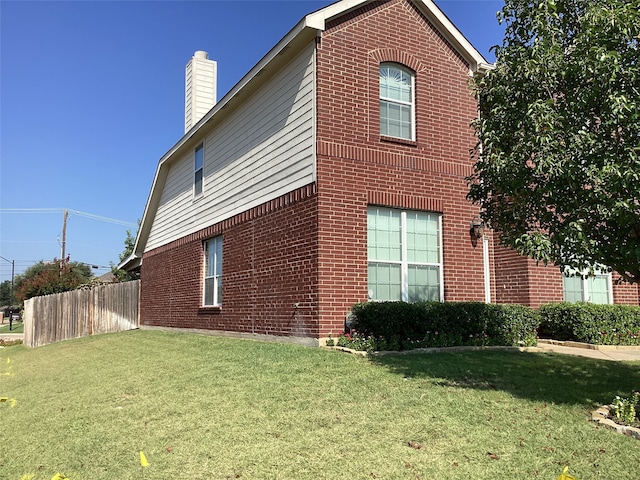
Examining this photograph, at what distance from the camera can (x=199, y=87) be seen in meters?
19.0

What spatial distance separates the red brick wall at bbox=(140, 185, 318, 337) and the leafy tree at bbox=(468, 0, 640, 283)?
4.42m

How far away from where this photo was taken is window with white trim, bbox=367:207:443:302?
10.3 m

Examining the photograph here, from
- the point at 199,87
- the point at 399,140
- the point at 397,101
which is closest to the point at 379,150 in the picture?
the point at 399,140

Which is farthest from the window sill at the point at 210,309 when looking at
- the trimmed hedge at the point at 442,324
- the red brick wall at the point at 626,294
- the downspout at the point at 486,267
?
the red brick wall at the point at 626,294

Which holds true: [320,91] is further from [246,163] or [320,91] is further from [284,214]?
[246,163]

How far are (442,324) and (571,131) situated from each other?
4.67m

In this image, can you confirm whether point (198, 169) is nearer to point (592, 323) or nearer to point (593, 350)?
point (592, 323)

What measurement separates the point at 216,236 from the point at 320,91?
606 cm

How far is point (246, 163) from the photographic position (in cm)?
1320

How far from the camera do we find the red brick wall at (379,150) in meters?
9.82

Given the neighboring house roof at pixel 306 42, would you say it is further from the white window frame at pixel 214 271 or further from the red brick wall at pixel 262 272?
the white window frame at pixel 214 271

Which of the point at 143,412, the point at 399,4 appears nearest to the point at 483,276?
the point at 399,4

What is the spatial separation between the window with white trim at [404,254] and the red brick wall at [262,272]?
1217 mm

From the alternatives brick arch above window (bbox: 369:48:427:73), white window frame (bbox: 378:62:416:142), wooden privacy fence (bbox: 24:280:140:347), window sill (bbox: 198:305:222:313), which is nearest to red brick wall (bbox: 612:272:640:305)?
white window frame (bbox: 378:62:416:142)
